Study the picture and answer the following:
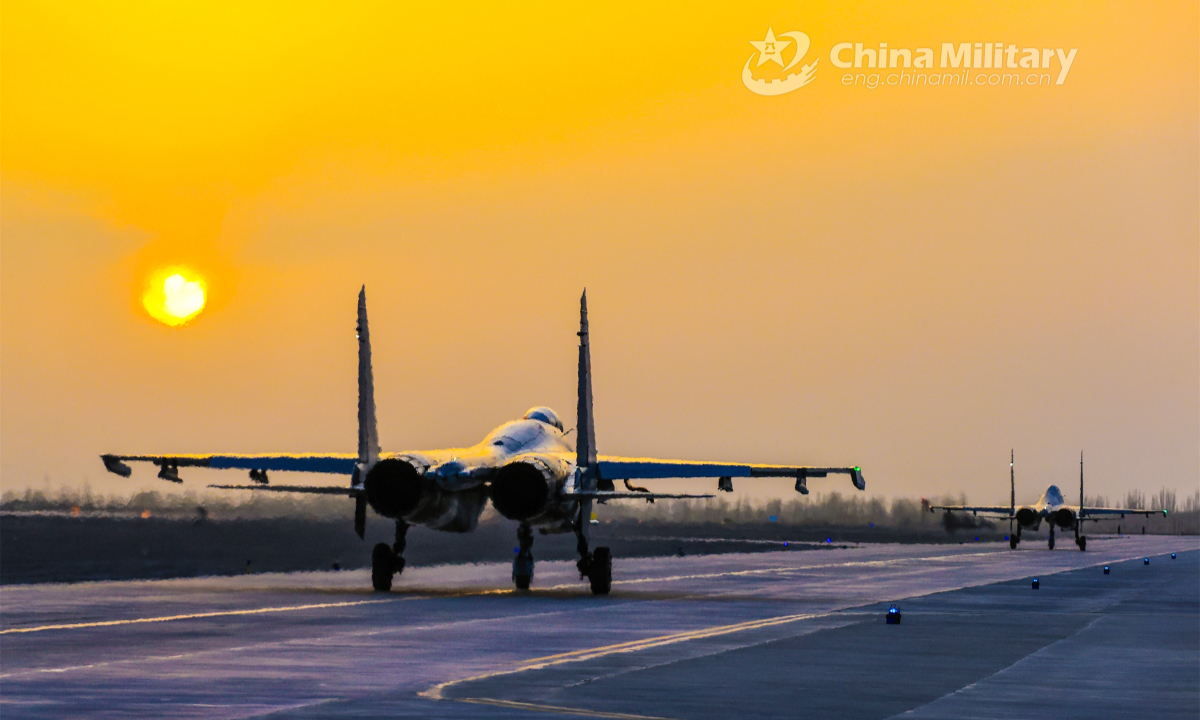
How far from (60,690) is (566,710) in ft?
16.4

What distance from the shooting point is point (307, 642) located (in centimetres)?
2169

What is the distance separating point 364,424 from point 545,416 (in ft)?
16.2

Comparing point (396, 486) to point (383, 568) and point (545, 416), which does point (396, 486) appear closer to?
point (383, 568)

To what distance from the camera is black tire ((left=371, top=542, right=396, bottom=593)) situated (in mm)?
35250

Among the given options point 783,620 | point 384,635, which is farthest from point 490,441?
point 384,635

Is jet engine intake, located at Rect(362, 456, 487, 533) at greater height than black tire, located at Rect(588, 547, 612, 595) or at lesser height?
greater

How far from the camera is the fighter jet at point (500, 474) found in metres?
33.1

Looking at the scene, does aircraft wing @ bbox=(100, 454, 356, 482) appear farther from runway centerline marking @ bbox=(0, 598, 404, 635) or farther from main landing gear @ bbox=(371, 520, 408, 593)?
runway centerline marking @ bbox=(0, 598, 404, 635)

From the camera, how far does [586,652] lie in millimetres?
20594

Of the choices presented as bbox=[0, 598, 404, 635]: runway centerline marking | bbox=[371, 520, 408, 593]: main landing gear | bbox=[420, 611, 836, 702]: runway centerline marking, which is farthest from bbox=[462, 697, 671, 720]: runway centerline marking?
bbox=[371, 520, 408, 593]: main landing gear

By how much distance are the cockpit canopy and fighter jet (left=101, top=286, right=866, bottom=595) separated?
0.13ft

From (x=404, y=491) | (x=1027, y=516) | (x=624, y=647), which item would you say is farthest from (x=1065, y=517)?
(x=624, y=647)

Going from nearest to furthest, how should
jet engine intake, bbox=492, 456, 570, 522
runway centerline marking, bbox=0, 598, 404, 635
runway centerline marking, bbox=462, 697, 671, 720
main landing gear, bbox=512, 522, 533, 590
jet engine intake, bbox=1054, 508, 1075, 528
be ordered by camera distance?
1. runway centerline marking, bbox=462, 697, 671, 720
2. runway centerline marking, bbox=0, 598, 404, 635
3. jet engine intake, bbox=492, 456, 570, 522
4. main landing gear, bbox=512, 522, 533, 590
5. jet engine intake, bbox=1054, 508, 1075, 528

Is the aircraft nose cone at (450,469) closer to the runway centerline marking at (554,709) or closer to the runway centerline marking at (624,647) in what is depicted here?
the runway centerline marking at (624,647)
